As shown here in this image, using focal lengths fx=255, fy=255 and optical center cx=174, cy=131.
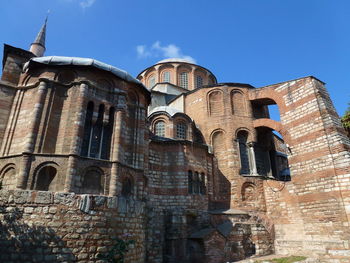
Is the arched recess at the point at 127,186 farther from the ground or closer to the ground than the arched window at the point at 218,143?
closer to the ground

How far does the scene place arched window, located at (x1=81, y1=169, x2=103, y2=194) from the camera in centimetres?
935

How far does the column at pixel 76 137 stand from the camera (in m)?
8.84

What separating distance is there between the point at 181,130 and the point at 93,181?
926 cm

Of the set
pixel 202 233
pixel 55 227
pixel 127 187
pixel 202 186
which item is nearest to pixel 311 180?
pixel 202 186

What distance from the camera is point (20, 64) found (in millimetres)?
11180

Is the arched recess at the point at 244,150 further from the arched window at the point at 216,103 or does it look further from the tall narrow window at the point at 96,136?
the tall narrow window at the point at 96,136

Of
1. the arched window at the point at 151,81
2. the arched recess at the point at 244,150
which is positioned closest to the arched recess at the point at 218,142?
the arched recess at the point at 244,150

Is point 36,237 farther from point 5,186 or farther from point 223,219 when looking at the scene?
point 223,219

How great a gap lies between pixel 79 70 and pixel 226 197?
460 inches

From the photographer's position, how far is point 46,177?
9.07 metres

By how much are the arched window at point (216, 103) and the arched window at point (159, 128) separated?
405 centimetres

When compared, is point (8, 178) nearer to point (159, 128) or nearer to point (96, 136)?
point (96, 136)

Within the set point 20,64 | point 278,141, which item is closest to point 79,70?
point 20,64

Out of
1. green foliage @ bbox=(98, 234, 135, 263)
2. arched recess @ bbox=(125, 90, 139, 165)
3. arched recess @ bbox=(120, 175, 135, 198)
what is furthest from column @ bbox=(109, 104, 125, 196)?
green foliage @ bbox=(98, 234, 135, 263)
